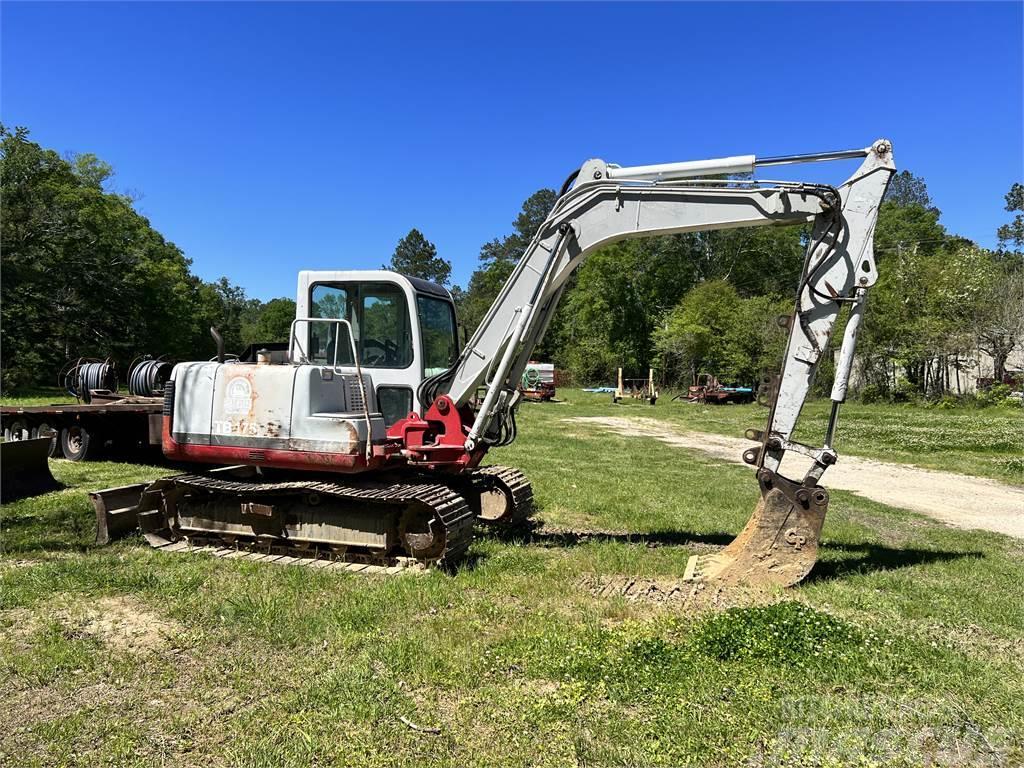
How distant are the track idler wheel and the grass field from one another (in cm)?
34

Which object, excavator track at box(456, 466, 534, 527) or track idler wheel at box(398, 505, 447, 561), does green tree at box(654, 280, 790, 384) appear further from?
track idler wheel at box(398, 505, 447, 561)

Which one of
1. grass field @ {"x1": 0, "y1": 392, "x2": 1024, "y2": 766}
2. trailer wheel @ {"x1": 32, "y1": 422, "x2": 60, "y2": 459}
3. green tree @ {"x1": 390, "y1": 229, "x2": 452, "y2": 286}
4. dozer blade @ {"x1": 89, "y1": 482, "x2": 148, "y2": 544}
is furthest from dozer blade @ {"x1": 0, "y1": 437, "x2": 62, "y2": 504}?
green tree @ {"x1": 390, "y1": 229, "x2": 452, "y2": 286}

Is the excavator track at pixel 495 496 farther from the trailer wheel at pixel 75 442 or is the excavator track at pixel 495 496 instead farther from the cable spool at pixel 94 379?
the cable spool at pixel 94 379

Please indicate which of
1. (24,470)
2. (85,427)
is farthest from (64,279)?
(24,470)

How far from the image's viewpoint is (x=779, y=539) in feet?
20.1

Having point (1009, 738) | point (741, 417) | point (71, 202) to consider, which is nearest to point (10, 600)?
point (1009, 738)

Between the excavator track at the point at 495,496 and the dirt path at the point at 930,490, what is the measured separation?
20.3 ft

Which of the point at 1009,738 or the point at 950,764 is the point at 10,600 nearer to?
the point at 950,764

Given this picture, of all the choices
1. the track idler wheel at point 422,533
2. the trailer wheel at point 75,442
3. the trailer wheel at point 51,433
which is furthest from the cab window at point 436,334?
the trailer wheel at point 51,433

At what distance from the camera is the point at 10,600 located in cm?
567

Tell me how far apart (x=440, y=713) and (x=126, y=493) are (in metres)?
5.55

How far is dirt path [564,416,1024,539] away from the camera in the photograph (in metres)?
9.91

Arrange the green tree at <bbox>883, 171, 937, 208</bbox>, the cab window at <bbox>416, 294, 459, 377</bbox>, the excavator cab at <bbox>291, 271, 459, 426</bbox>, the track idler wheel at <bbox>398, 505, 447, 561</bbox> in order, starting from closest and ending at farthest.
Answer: the track idler wheel at <bbox>398, 505, 447, 561</bbox>, the excavator cab at <bbox>291, 271, 459, 426</bbox>, the cab window at <bbox>416, 294, 459, 377</bbox>, the green tree at <bbox>883, 171, 937, 208</bbox>

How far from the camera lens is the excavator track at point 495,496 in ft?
26.4
